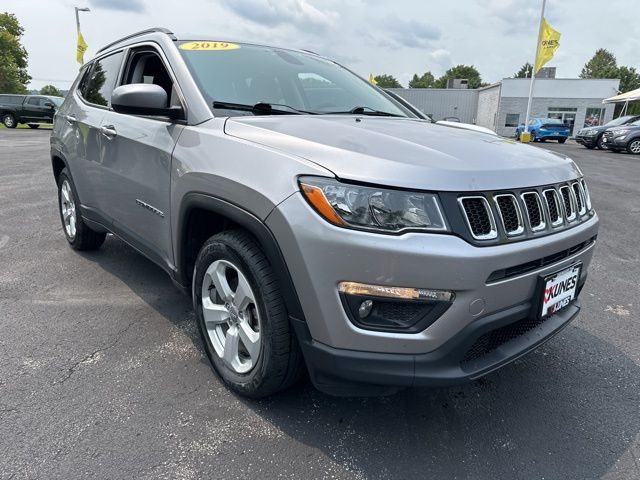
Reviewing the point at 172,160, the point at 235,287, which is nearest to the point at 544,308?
the point at 235,287

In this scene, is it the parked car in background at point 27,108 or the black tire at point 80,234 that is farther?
the parked car in background at point 27,108

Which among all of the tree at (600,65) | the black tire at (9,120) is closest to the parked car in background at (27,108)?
the black tire at (9,120)

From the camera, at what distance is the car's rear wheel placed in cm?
1791

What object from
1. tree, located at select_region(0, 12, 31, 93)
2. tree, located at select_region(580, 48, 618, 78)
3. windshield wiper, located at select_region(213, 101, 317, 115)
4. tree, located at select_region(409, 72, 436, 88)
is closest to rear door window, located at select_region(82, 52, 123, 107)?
windshield wiper, located at select_region(213, 101, 317, 115)

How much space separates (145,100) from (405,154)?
1.37 m

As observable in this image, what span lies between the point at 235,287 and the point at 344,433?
0.84m

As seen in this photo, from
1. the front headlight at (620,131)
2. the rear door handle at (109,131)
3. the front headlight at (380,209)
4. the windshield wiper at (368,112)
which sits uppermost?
the windshield wiper at (368,112)

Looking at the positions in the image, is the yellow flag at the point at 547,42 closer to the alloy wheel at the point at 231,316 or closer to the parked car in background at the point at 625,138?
the parked car in background at the point at 625,138

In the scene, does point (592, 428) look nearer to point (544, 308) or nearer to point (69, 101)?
point (544, 308)

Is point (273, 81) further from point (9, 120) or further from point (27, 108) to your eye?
point (9, 120)

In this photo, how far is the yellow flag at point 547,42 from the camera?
19252 millimetres

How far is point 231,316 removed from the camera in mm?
2307

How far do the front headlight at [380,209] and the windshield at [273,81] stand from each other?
1.02m

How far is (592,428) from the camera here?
2.20m
